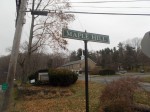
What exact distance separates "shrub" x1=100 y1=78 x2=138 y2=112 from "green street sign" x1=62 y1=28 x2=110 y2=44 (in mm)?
3747

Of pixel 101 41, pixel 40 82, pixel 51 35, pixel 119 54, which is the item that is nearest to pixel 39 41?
pixel 51 35

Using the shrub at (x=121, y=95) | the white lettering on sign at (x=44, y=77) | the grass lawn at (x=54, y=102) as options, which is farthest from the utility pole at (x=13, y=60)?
the white lettering on sign at (x=44, y=77)

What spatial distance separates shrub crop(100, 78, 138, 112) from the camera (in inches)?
455

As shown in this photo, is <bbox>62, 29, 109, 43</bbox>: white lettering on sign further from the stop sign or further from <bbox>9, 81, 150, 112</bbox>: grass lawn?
<bbox>9, 81, 150, 112</bbox>: grass lawn

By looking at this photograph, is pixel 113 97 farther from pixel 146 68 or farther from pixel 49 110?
pixel 146 68

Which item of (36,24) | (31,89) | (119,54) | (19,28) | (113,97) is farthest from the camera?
(119,54)

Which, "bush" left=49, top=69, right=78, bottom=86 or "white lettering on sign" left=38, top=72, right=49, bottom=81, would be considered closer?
"bush" left=49, top=69, right=78, bottom=86

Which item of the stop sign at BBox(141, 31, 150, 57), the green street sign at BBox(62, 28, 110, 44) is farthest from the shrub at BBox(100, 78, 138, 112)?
the stop sign at BBox(141, 31, 150, 57)

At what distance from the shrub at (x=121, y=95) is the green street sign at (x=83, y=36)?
3.75 metres

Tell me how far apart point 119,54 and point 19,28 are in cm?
8726

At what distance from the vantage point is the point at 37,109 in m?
14.9

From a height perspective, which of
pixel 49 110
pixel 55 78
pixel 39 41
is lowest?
pixel 49 110

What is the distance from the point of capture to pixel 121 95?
460 inches

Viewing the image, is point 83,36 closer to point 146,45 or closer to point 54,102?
point 146,45
